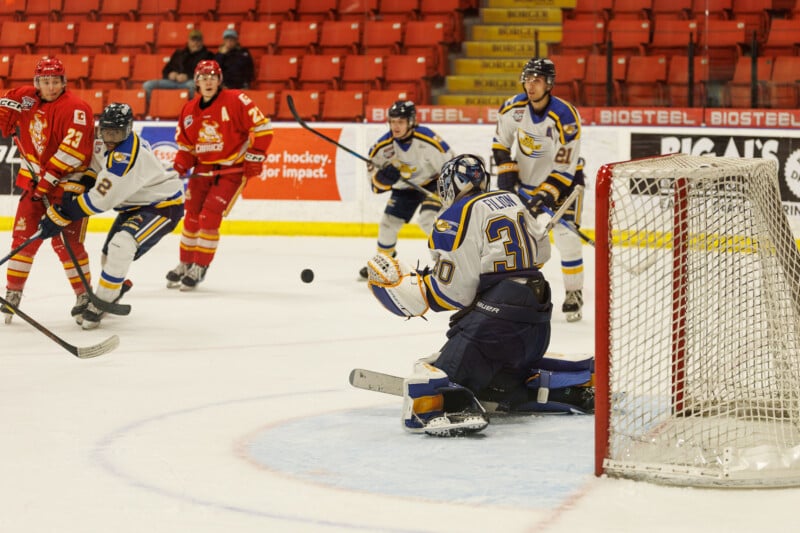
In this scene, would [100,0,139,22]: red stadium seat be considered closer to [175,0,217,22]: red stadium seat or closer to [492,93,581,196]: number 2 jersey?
[175,0,217,22]: red stadium seat

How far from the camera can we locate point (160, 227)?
6086 millimetres

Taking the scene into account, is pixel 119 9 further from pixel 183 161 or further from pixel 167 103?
pixel 183 161

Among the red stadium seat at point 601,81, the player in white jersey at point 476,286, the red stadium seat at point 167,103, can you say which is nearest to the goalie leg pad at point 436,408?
the player in white jersey at point 476,286

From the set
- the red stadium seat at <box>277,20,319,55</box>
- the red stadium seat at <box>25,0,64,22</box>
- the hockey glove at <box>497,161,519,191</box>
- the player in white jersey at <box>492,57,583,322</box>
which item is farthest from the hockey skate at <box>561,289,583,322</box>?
the red stadium seat at <box>25,0,64,22</box>

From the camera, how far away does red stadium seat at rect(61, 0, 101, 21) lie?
10367 millimetres

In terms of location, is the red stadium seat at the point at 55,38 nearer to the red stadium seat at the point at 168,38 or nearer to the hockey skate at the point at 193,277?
the red stadium seat at the point at 168,38

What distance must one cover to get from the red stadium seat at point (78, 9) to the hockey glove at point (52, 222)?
16.8ft

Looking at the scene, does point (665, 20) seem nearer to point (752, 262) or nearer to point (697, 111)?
point (697, 111)

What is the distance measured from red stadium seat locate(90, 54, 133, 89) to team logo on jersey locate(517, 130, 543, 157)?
4819 millimetres

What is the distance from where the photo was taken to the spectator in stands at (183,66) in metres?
9.95

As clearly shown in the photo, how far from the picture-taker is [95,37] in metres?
10.6

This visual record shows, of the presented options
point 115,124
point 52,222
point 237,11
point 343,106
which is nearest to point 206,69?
point 115,124

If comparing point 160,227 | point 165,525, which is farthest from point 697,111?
point 165,525

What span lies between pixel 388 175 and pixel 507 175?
3.80 feet
